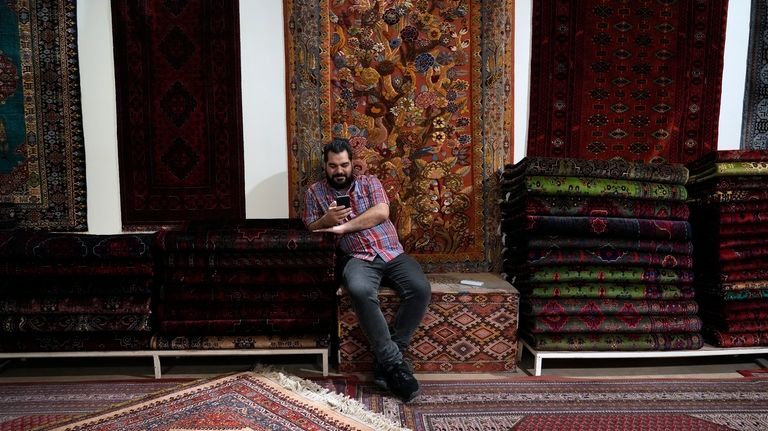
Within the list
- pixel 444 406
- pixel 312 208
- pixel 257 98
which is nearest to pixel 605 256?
pixel 444 406

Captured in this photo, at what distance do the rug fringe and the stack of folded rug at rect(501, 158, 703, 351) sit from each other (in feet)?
3.35

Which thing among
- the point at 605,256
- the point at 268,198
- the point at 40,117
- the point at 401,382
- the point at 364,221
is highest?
the point at 40,117

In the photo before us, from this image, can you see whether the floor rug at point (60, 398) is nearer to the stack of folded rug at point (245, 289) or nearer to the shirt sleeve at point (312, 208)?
the stack of folded rug at point (245, 289)

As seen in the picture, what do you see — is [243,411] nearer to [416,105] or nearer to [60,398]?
[60,398]

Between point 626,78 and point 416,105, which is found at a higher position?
point 626,78

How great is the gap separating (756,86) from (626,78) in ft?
3.06

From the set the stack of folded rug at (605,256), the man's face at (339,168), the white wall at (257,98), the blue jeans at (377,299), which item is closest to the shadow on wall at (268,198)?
the white wall at (257,98)

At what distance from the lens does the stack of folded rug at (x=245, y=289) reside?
2.20m

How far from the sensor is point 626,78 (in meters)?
2.73

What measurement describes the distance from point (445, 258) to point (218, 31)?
84.3 inches

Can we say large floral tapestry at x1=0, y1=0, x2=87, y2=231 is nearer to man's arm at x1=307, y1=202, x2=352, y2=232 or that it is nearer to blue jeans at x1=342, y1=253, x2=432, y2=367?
man's arm at x1=307, y1=202, x2=352, y2=232

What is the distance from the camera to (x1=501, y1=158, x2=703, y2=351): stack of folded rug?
7.45ft

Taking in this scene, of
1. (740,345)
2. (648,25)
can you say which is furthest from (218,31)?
(740,345)

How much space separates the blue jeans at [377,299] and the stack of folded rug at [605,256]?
0.67 meters
